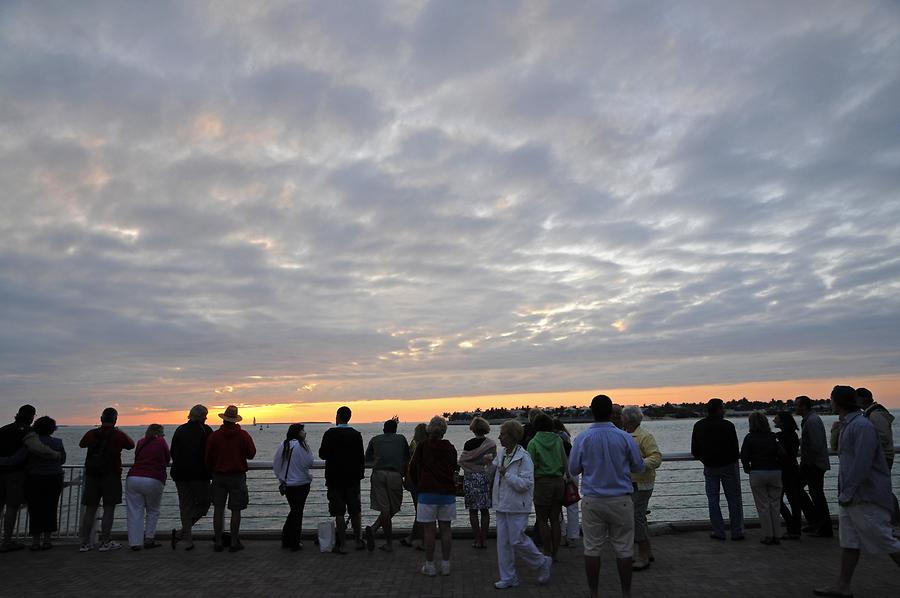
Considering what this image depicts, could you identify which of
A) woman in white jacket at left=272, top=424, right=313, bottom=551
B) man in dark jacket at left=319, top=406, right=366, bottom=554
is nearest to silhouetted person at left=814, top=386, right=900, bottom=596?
man in dark jacket at left=319, top=406, right=366, bottom=554

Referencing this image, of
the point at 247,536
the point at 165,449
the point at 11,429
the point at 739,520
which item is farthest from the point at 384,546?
the point at 11,429

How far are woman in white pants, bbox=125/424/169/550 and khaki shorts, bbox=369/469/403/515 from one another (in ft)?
10.5

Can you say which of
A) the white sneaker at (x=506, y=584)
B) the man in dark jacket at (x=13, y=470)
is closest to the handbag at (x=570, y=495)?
the white sneaker at (x=506, y=584)

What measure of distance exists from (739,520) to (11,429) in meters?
10.7

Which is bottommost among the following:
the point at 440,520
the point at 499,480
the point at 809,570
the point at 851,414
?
the point at 809,570

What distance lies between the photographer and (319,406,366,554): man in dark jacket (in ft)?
29.7

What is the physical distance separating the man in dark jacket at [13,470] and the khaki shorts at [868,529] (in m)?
10.2

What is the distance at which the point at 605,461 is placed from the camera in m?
6.21

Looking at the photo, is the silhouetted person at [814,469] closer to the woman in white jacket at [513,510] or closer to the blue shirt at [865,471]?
the blue shirt at [865,471]

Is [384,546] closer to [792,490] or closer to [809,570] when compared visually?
[809,570]

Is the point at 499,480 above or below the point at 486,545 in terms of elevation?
above

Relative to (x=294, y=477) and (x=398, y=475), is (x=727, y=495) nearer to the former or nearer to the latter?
(x=398, y=475)

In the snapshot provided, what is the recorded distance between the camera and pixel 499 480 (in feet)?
24.2

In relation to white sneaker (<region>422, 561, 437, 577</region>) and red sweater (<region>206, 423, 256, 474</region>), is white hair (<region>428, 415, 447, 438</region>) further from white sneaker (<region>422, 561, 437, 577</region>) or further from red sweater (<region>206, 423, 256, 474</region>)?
red sweater (<region>206, 423, 256, 474</region>)
